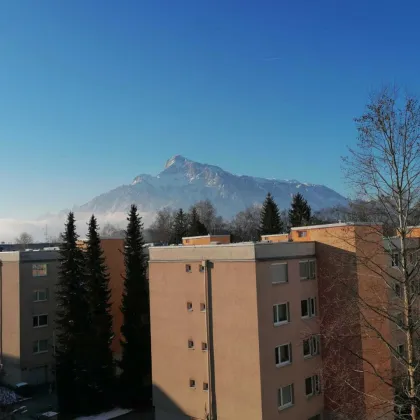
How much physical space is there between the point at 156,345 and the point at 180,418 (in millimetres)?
4375

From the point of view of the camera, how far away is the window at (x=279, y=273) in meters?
23.1

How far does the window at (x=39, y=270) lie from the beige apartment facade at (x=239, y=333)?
1774cm

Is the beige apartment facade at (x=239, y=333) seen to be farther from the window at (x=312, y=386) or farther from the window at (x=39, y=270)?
the window at (x=39, y=270)

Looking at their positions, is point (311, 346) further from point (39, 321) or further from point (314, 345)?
point (39, 321)

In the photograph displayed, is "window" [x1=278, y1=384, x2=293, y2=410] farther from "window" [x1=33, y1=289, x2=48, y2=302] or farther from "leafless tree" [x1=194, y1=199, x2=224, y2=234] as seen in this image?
"leafless tree" [x1=194, y1=199, x2=224, y2=234]

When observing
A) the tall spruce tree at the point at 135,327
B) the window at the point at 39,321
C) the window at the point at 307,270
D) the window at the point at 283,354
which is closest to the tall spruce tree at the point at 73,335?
the tall spruce tree at the point at 135,327


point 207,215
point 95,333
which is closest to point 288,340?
point 95,333

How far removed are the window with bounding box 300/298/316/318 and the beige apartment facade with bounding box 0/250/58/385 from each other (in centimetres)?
2508

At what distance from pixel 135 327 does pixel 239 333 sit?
12.8 m

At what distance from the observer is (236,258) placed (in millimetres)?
23078

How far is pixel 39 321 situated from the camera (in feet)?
128

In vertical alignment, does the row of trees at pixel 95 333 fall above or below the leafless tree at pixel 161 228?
below

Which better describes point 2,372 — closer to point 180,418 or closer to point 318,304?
point 180,418

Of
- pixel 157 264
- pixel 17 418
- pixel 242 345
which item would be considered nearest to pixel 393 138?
pixel 242 345
